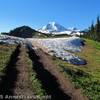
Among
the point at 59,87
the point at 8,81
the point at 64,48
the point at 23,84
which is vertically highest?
the point at 8,81

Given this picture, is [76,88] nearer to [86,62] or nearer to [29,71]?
[29,71]

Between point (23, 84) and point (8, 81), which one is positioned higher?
point (8, 81)

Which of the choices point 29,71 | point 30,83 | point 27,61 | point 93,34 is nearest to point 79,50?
point 27,61

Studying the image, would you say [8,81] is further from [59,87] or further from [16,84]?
[59,87]

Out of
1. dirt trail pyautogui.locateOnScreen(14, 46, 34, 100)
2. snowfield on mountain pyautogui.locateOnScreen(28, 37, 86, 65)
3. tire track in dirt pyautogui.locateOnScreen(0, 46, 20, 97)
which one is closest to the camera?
tire track in dirt pyautogui.locateOnScreen(0, 46, 20, 97)

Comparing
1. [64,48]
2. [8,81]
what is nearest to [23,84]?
[8,81]

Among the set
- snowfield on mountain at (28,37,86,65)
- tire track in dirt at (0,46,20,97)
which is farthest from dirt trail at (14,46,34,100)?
snowfield on mountain at (28,37,86,65)

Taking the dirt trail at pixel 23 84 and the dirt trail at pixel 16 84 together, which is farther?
the dirt trail at pixel 23 84

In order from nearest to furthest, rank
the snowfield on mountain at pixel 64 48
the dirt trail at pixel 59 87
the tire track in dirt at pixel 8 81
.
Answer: the tire track in dirt at pixel 8 81 < the dirt trail at pixel 59 87 < the snowfield on mountain at pixel 64 48

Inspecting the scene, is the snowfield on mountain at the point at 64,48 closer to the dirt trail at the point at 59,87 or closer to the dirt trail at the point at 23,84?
the dirt trail at the point at 23,84

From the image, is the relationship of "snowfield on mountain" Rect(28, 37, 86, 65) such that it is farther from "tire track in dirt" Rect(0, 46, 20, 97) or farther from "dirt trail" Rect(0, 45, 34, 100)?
"tire track in dirt" Rect(0, 46, 20, 97)

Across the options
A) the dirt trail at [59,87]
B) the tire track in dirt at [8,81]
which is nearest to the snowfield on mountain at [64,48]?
the dirt trail at [59,87]

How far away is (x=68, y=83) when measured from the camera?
35875 mm

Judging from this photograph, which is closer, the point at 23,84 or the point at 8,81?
the point at 23,84
